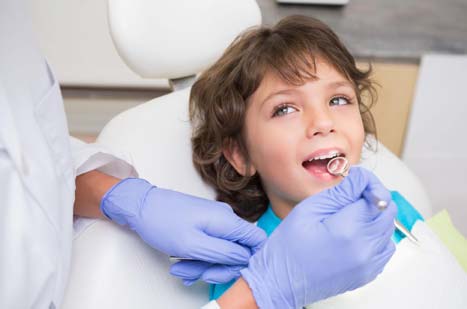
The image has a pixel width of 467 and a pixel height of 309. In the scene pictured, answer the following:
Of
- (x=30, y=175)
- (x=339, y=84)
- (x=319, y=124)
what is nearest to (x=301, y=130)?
(x=319, y=124)

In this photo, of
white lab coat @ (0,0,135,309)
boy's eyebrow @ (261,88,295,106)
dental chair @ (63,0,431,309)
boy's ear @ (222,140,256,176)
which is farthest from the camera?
boy's ear @ (222,140,256,176)

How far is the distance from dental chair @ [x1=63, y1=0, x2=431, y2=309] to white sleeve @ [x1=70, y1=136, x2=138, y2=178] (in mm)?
59

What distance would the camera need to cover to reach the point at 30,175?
26.2 inches

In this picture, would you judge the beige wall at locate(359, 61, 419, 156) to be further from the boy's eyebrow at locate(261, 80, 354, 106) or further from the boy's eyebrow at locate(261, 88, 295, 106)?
the boy's eyebrow at locate(261, 88, 295, 106)

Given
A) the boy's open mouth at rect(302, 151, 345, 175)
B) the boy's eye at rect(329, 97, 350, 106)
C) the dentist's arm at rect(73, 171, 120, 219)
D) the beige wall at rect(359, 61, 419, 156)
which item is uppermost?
the boy's eye at rect(329, 97, 350, 106)

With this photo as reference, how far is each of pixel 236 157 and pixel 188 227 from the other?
1.03 ft

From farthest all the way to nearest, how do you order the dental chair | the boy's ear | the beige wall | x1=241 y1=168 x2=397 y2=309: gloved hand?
the beige wall < the boy's ear < the dental chair < x1=241 y1=168 x2=397 y2=309: gloved hand

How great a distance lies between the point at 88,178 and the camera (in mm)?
973

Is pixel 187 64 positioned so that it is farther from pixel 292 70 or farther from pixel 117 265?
pixel 117 265

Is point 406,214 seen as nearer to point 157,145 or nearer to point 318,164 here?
point 318,164

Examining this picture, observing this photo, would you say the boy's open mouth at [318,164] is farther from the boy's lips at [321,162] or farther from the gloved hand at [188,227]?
the gloved hand at [188,227]

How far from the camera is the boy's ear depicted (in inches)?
44.0

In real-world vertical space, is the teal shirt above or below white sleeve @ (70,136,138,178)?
below

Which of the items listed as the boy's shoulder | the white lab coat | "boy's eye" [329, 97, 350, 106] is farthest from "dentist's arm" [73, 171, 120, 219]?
the boy's shoulder
